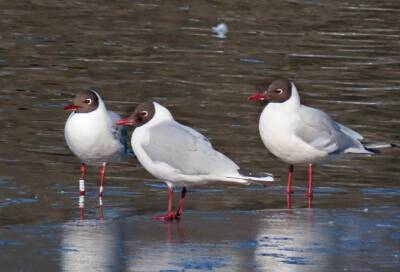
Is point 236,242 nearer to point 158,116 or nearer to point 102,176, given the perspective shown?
point 158,116

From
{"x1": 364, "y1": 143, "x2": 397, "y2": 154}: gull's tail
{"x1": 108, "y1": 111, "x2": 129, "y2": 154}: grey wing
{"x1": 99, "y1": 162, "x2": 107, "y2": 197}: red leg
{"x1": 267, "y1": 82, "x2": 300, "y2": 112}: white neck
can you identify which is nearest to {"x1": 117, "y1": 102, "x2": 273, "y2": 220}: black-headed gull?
{"x1": 99, "y1": 162, "x2": 107, "y2": 197}: red leg

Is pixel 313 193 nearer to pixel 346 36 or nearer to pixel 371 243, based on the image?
pixel 371 243

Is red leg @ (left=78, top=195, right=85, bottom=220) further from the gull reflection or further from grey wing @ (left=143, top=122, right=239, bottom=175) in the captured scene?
the gull reflection

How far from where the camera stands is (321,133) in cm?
1152

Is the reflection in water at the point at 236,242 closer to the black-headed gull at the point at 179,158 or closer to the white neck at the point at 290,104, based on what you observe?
the black-headed gull at the point at 179,158

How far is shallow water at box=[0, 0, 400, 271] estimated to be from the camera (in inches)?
349

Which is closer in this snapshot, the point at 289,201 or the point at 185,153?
the point at 185,153

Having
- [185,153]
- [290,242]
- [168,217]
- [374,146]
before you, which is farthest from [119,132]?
[290,242]

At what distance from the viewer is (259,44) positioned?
20.8 meters

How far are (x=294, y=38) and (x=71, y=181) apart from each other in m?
10.5

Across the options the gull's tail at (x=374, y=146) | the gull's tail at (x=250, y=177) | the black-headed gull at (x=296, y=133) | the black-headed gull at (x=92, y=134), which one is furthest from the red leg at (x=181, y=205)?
the gull's tail at (x=374, y=146)

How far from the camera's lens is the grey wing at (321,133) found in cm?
1145

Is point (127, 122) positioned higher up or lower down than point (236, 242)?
higher up

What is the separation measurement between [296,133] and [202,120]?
10.9 ft
